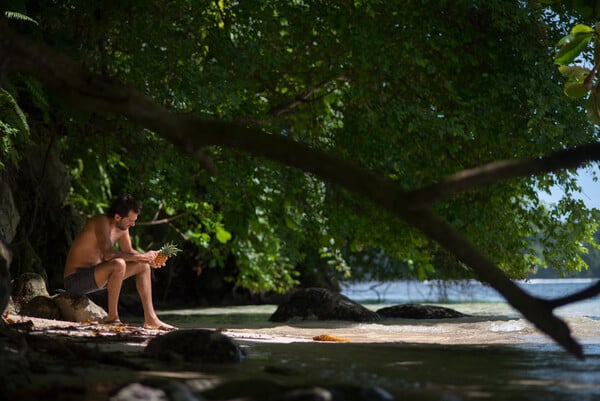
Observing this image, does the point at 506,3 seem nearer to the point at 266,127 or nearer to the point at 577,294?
the point at 266,127

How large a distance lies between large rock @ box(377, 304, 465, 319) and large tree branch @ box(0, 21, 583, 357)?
10629mm

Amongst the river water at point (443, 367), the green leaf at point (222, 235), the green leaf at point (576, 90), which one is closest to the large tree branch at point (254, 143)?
the river water at point (443, 367)

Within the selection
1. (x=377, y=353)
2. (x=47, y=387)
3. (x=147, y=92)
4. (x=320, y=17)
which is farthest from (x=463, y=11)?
(x=47, y=387)

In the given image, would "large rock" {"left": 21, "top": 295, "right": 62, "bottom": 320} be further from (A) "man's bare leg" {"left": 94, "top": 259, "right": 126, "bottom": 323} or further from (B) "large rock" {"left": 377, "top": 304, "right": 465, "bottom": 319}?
(B) "large rock" {"left": 377, "top": 304, "right": 465, "bottom": 319}

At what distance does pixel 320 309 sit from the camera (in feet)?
46.7

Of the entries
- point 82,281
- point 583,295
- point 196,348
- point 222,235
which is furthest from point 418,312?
point 583,295

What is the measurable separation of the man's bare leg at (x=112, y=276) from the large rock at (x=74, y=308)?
0.64 metres

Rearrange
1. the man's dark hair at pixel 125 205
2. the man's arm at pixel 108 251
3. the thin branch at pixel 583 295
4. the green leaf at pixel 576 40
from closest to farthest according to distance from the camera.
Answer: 1. the thin branch at pixel 583 295
2. the green leaf at pixel 576 40
3. the man's arm at pixel 108 251
4. the man's dark hair at pixel 125 205

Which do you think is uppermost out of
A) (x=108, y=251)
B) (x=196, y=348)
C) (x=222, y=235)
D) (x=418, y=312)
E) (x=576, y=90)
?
(x=576, y=90)

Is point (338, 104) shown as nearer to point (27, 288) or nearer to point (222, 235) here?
point (222, 235)

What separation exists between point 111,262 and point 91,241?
47 cm

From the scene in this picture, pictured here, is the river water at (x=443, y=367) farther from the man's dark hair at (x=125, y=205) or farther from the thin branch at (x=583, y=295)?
the man's dark hair at (x=125, y=205)

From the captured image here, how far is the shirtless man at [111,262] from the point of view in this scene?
963 cm

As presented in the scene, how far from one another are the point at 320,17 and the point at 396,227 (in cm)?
368
